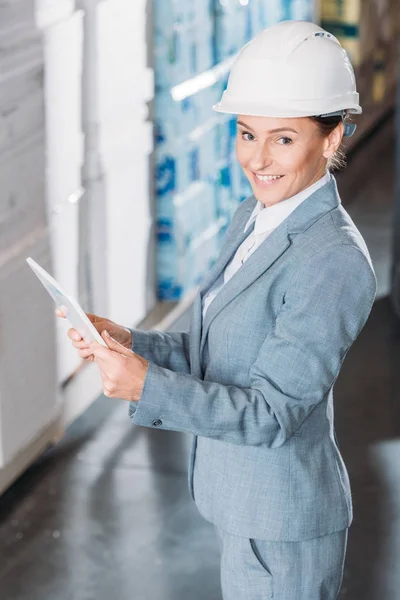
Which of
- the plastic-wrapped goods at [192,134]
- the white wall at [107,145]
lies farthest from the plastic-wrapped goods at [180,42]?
the white wall at [107,145]

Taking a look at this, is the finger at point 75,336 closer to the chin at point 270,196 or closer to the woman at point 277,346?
the woman at point 277,346

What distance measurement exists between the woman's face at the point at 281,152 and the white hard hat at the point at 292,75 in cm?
3

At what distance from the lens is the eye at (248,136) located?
74.6 inches

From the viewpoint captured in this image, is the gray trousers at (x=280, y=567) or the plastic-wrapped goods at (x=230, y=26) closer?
the gray trousers at (x=280, y=567)

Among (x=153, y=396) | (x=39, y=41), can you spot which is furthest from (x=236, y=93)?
(x=39, y=41)

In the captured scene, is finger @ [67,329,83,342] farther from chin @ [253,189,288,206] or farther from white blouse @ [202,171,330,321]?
chin @ [253,189,288,206]

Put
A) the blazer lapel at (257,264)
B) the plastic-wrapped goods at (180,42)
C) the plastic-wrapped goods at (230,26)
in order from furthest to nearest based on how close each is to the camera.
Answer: the plastic-wrapped goods at (230,26), the plastic-wrapped goods at (180,42), the blazer lapel at (257,264)

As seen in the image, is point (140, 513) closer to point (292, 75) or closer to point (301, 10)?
point (292, 75)

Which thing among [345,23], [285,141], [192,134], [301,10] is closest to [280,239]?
[285,141]

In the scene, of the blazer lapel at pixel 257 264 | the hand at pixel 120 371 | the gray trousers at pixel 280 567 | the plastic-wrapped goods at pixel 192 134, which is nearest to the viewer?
the hand at pixel 120 371

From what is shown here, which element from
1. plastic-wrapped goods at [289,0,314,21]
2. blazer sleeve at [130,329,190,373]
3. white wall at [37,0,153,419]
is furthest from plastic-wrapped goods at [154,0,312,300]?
blazer sleeve at [130,329,190,373]

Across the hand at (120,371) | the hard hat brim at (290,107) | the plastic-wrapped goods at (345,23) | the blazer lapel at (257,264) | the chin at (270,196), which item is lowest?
the plastic-wrapped goods at (345,23)

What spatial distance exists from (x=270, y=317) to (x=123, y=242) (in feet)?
8.98

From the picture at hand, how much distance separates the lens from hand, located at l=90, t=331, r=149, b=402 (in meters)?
1.79
